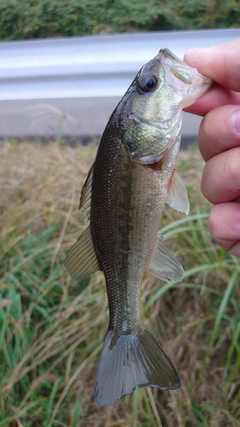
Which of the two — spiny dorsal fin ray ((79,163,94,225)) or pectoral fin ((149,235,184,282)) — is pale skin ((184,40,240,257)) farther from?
spiny dorsal fin ray ((79,163,94,225))

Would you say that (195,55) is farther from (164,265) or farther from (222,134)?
(164,265)

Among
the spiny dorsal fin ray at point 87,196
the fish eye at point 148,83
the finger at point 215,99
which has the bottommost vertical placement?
the spiny dorsal fin ray at point 87,196

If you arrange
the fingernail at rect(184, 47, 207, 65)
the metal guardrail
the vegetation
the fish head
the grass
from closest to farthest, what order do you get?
the fish head < the fingernail at rect(184, 47, 207, 65) < the grass < the metal guardrail < the vegetation

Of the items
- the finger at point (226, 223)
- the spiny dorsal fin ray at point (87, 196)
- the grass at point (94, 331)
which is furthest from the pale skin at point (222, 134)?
the grass at point (94, 331)

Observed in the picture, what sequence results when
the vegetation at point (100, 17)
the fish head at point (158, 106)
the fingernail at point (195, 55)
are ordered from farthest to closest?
the vegetation at point (100, 17), the fingernail at point (195, 55), the fish head at point (158, 106)

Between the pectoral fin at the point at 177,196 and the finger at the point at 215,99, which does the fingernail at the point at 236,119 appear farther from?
the pectoral fin at the point at 177,196

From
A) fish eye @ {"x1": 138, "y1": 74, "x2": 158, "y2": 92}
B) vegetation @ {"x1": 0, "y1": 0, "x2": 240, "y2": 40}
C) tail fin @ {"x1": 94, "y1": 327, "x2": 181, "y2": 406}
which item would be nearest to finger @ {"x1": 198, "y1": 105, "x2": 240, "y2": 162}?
fish eye @ {"x1": 138, "y1": 74, "x2": 158, "y2": 92}
